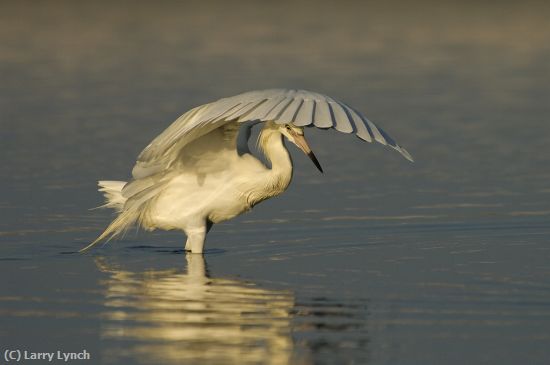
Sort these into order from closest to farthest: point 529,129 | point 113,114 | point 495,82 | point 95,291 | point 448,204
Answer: point 95,291 → point 448,204 → point 529,129 → point 113,114 → point 495,82

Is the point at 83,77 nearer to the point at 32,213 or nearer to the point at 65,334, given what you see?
the point at 32,213

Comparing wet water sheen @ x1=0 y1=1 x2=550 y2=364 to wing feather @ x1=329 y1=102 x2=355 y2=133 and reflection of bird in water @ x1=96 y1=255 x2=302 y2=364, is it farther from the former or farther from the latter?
wing feather @ x1=329 y1=102 x2=355 y2=133

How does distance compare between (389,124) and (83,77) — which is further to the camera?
(83,77)

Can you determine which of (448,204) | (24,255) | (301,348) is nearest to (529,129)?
(448,204)

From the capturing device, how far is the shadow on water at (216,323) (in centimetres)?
846

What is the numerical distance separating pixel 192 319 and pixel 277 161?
2562 mm

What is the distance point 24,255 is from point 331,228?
2501mm

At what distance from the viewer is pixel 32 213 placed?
43.2ft

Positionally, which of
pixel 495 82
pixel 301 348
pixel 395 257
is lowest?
pixel 301 348

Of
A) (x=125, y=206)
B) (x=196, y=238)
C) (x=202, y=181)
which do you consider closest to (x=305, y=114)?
(x=202, y=181)

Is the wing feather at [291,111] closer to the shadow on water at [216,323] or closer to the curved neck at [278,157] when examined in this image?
the shadow on water at [216,323]

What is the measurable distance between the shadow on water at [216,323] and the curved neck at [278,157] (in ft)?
3.76

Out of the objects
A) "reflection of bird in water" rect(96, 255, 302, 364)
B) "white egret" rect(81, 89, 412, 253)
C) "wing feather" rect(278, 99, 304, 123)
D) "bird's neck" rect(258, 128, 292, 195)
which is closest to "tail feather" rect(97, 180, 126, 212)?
"white egret" rect(81, 89, 412, 253)

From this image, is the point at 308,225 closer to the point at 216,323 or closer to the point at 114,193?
the point at 114,193
